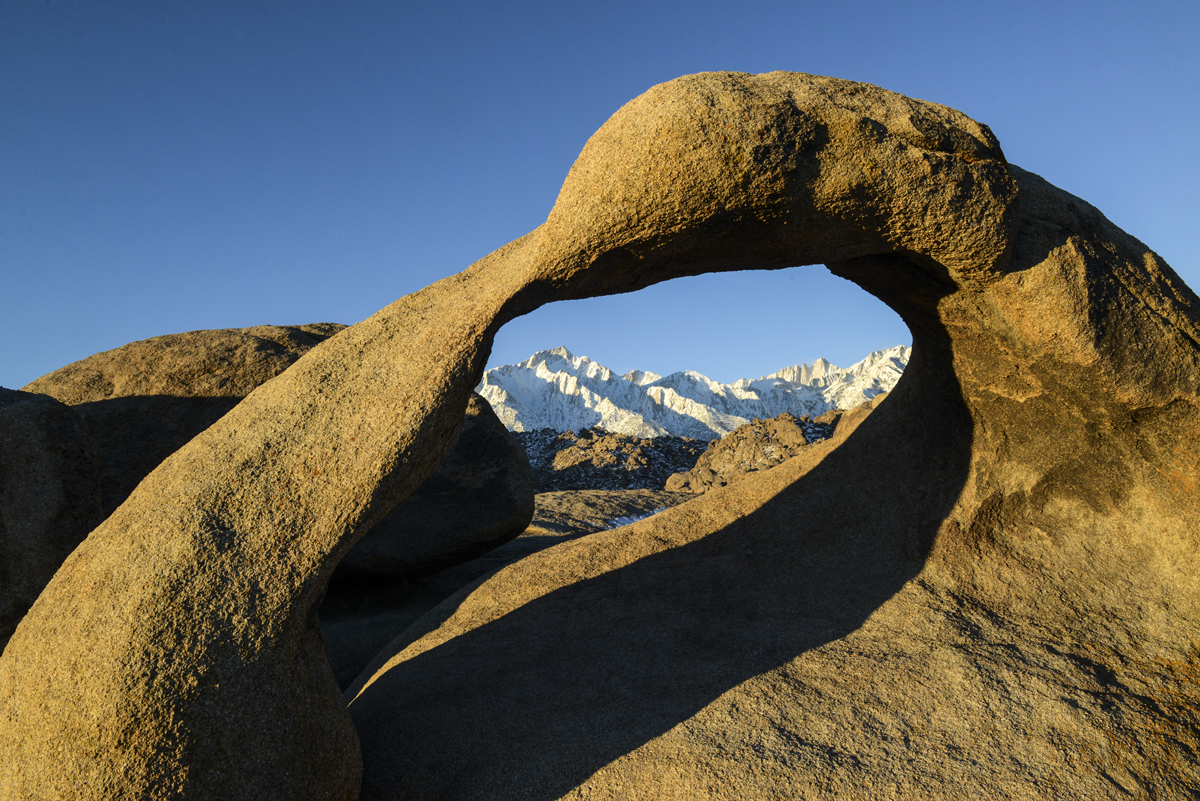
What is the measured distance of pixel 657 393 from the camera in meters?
141

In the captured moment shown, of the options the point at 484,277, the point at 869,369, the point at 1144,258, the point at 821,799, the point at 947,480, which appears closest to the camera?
the point at 821,799

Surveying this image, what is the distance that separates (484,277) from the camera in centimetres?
316

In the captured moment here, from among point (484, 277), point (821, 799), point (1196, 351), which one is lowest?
point (821, 799)

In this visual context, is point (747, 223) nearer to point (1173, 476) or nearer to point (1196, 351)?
point (1196, 351)

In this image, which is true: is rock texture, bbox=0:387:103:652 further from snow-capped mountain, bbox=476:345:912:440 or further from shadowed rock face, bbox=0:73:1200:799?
snow-capped mountain, bbox=476:345:912:440

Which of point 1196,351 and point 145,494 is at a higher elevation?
point 1196,351

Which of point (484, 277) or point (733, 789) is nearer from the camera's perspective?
point (733, 789)

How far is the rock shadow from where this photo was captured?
2.85 m

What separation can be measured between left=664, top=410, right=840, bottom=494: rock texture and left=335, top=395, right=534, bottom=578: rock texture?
8318 mm

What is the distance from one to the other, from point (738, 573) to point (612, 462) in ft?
48.9

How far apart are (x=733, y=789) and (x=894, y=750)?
2.12 feet

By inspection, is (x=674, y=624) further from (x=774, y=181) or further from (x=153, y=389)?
(x=153, y=389)

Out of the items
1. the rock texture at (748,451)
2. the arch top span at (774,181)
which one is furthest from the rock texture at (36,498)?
the rock texture at (748,451)

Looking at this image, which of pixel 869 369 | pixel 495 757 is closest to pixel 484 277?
pixel 495 757
